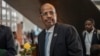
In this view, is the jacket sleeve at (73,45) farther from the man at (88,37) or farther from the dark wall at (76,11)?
the dark wall at (76,11)

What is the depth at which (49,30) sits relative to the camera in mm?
2219

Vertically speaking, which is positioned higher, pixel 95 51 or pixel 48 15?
pixel 48 15

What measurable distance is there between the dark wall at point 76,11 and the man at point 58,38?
3.28 metres

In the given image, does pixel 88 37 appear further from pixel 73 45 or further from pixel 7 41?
pixel 73 45

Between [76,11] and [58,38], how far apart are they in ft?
13.1

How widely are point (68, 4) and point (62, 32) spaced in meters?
3.69

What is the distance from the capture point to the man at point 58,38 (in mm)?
2135

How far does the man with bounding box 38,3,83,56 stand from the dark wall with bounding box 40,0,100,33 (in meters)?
3.28


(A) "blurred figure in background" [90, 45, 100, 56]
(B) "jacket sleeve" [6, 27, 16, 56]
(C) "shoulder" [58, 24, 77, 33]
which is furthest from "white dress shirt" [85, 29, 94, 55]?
(A) "blurred figure in background" [90, 45, 100, 56]

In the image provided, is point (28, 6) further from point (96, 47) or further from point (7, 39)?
point (96, 47)

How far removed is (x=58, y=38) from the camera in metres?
2.16

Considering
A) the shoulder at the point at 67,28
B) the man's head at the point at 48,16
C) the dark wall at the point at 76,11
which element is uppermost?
the dark wall at the point at 76,11

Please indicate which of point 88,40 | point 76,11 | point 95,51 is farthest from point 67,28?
point 76,11

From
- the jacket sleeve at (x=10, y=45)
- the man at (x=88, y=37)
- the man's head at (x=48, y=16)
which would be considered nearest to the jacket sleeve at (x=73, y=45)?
the man's head at (x=48, y=16)
